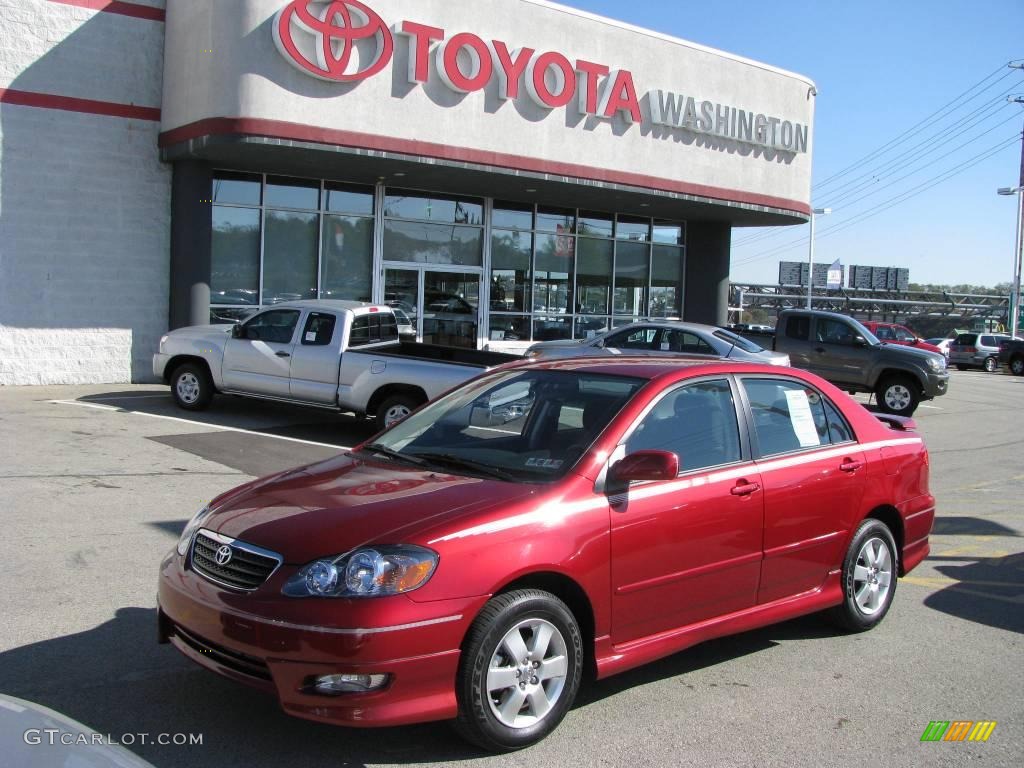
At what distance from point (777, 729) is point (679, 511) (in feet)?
3.54

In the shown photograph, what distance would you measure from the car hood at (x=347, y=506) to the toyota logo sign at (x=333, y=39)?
11888 mm

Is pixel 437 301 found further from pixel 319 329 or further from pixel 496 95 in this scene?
pixel 319 329

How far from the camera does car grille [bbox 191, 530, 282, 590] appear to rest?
13.1 ft

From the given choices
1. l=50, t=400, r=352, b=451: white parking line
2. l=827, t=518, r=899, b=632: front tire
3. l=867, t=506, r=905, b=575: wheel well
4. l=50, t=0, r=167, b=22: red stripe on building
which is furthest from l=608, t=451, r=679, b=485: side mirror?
l=50, t=0, r=167, b=22: red stripe on building

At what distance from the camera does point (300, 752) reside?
4.05 metres

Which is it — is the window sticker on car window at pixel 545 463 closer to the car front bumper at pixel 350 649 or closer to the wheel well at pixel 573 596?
the wheel well at pixel 573 596

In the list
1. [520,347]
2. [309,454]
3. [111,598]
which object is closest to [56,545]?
[111,598]

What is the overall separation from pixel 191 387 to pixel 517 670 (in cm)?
1090

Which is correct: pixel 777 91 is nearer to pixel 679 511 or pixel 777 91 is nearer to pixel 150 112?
pixel 150 112

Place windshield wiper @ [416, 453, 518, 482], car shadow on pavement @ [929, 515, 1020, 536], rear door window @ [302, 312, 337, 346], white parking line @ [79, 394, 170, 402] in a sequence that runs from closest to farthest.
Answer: windshield wiper @ [416, 453, 518, 482] → car shadow on pavement @ [929, 515, 1020, 536] → rear door window @ [302, 312, 337, 346] → white parking line @ [79, 394, 170, 402]

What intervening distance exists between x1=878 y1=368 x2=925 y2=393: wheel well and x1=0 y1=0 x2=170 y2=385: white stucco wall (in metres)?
13.5

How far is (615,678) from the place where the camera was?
5.04m

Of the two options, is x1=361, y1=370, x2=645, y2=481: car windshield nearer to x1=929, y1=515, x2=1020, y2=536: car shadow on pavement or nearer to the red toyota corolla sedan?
the red toyota corolla sedan

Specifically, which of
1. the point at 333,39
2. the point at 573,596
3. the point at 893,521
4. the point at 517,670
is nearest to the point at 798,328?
the point at 333,39
